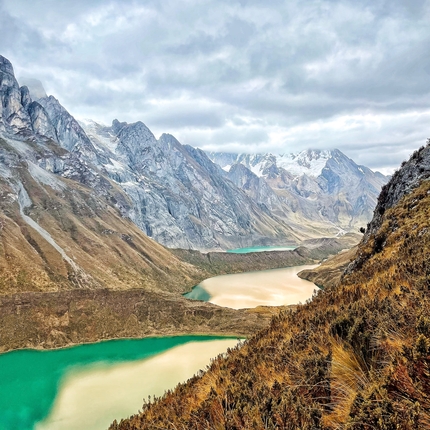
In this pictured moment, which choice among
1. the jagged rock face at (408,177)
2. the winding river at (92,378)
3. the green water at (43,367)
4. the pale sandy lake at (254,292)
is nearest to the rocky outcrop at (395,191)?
the jagged rock face at (408,177)

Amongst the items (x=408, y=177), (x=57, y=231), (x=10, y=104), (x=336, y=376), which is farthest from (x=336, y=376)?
(x=10, y=104)

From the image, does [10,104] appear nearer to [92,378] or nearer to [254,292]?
[254,292]

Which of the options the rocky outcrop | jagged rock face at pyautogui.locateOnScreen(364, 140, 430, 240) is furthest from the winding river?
jagged rock face at pyautogui.locateOnScreen(364, 140, 430, 240)

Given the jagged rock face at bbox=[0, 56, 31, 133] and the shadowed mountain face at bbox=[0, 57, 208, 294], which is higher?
the jagged rock face at bbox=[0, 56, 31, 133]

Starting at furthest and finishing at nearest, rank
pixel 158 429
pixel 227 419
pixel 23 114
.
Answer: pixel 23 114 < pixel 158 429 < pixel 227 419

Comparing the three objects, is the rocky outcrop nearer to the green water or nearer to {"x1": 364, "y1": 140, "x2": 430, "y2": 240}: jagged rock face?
{"x1": 364, "y1": 140, "x2": 430, "y2": 240}: jagged rock face

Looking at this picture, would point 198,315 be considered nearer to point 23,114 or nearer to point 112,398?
point 112,398

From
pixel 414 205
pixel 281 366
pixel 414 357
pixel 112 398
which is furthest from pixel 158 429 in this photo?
pixel 112 398
